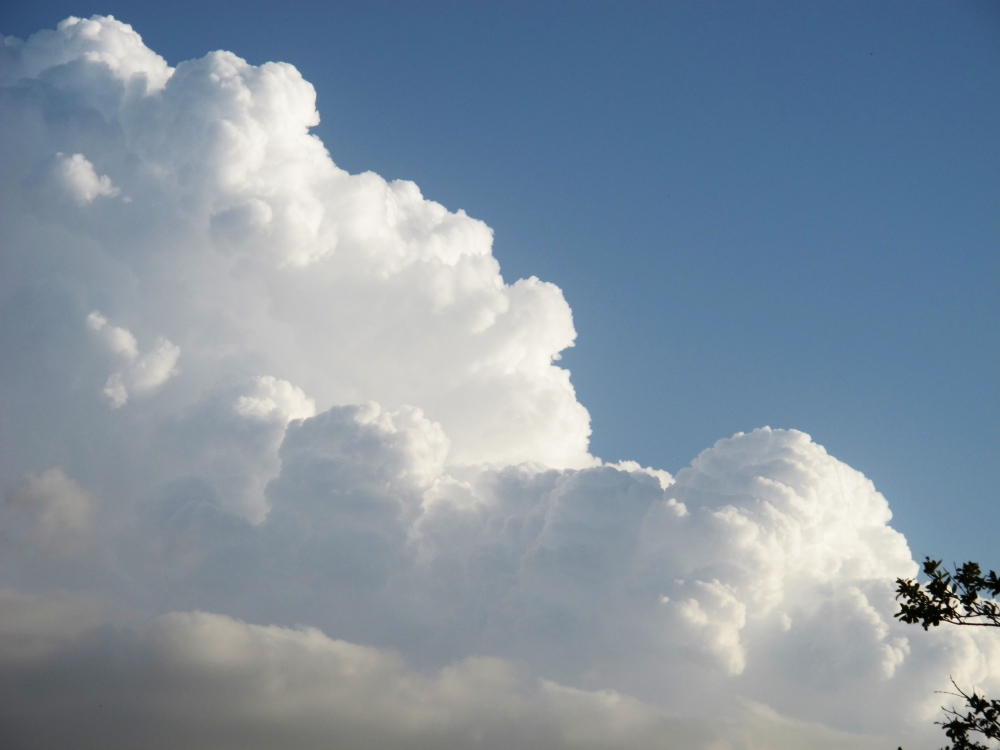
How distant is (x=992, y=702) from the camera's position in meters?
35.7

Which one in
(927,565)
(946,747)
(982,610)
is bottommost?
(946,747)

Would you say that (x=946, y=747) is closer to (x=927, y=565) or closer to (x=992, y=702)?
(x=992, y=702)

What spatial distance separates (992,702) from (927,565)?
6.65 meters

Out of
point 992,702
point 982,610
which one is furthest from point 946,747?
point 982,610

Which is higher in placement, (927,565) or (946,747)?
(927,565)

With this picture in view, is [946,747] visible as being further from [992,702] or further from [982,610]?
[982,610]

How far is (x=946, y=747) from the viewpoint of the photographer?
119 feet

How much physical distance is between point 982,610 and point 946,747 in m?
7.04

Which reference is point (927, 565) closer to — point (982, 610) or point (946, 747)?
point (982, 610)

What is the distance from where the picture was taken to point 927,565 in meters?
36.1

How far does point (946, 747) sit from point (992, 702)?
2.97 metres

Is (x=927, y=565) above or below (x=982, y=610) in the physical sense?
above

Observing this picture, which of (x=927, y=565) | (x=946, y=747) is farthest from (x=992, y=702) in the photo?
(x=927, y=565)

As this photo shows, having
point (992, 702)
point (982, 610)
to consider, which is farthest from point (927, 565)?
point (992, 702)
